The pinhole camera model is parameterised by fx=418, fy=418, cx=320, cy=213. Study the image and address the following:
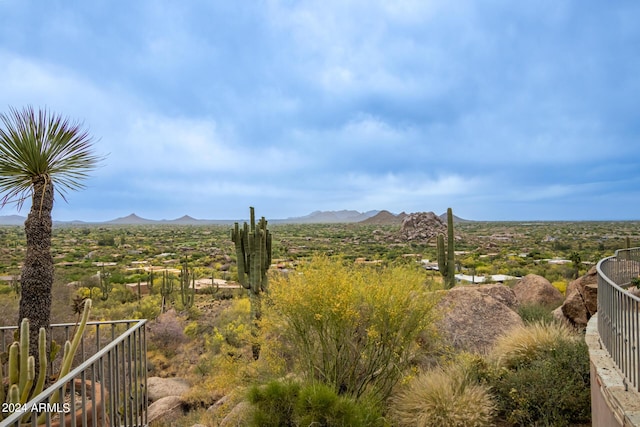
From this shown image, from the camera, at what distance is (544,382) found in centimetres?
779

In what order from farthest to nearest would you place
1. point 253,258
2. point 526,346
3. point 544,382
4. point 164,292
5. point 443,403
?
point 164,292
point 253,258
point 526,346
point 544,382
point 443,403

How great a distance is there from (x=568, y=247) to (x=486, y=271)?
26.7 meters

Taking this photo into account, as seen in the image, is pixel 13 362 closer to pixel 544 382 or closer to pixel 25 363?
pixel 25 363

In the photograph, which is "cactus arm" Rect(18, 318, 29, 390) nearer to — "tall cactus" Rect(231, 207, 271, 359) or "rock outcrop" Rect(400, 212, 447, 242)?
"tall cactus" Rect(231, 207, 271, 359)

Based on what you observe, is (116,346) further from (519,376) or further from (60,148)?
(519,376)

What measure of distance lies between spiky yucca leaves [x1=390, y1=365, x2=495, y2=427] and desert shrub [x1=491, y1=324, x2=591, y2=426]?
450 mm

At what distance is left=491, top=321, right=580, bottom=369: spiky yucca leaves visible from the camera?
358 inches

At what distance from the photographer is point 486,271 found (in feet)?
110

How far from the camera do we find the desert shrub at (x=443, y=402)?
7.02 metres

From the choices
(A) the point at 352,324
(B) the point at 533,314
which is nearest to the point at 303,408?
(A) the point at 352,324

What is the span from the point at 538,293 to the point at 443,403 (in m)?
10.5

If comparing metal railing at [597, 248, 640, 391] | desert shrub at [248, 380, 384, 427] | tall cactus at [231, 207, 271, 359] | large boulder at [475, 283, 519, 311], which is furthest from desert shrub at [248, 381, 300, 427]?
large boulder at [475, 283, 519, 311]

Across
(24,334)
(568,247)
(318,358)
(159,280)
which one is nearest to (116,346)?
(24,334)

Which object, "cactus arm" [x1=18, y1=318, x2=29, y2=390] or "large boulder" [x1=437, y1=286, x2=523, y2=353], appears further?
"large boulder" [x1=437, y1=286, x2=523, y2=353]
